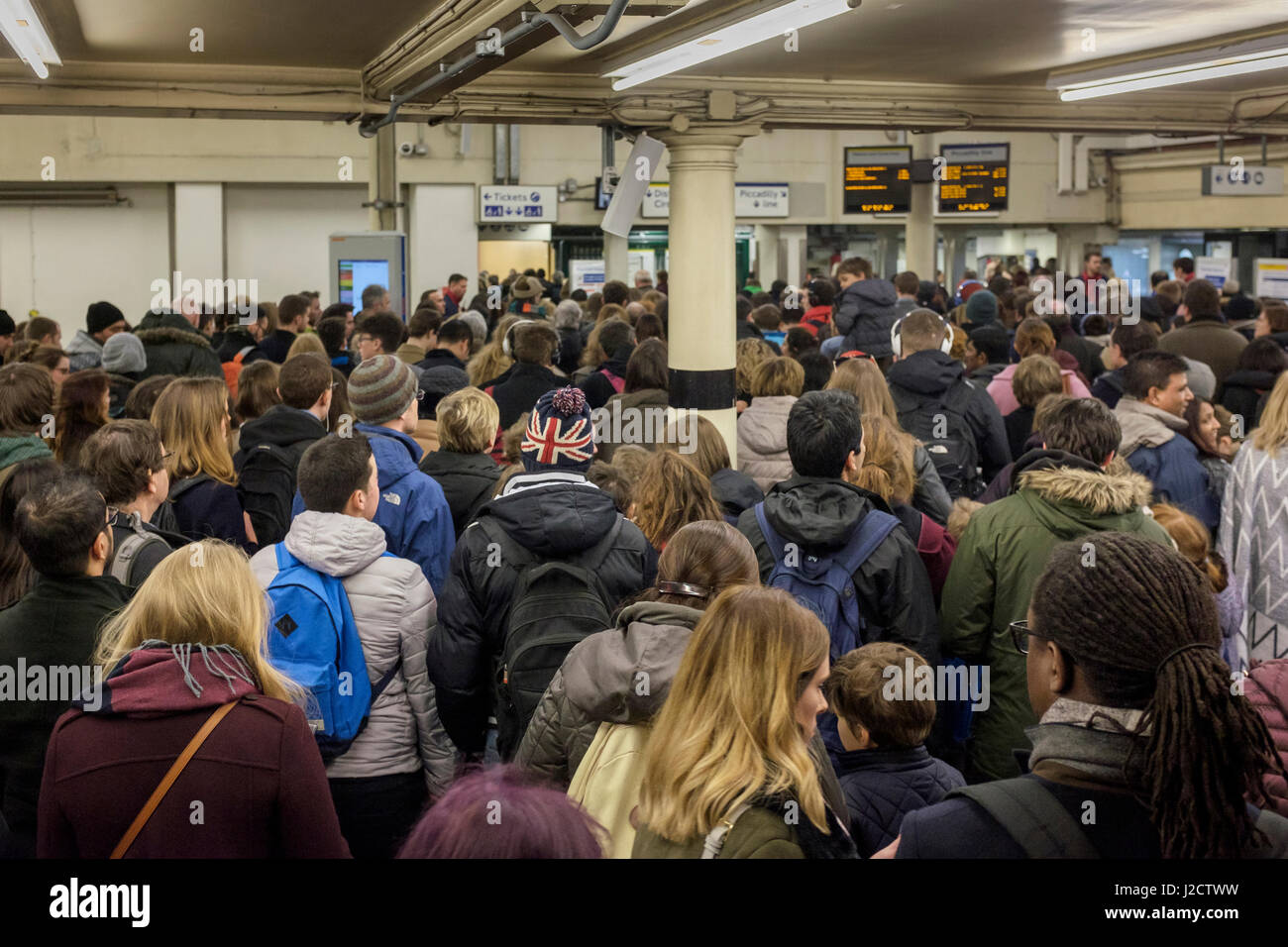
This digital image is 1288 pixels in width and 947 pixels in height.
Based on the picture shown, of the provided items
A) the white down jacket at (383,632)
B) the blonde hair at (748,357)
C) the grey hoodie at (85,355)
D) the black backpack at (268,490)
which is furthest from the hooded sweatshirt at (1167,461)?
the grey hoodie at (85,355)

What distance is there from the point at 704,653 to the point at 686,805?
0.86 feet

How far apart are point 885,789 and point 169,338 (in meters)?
6.07

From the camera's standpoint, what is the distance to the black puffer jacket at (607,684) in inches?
95.3

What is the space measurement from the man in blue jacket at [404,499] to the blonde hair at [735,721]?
2.14 m

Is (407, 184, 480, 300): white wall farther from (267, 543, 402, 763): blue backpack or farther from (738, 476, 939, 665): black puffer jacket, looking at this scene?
(267, 543, 402, 763): blue backpack

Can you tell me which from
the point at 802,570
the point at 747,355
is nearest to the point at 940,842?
the point at 802,570

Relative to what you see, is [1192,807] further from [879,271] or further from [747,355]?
[879,271]

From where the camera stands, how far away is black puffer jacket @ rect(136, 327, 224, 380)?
295 inches

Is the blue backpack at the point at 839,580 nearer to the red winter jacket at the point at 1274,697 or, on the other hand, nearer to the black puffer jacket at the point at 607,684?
the black puffer jacket at the point at 607,684

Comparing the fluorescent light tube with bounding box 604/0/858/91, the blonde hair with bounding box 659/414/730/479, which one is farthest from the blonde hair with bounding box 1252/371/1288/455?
the fluorescent light tube with bounding box 604/0/858/91

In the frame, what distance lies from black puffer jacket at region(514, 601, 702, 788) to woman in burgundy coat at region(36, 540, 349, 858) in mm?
457

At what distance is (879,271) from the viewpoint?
18.9m

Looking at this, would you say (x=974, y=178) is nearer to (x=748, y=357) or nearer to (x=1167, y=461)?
(x=748, y=357)

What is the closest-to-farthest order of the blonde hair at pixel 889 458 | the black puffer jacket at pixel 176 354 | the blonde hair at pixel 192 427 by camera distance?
the blonde hair at pixel 889 458 < the blonde hair at pixel 192 427 < the black puffer jacket at pixel 176 354
